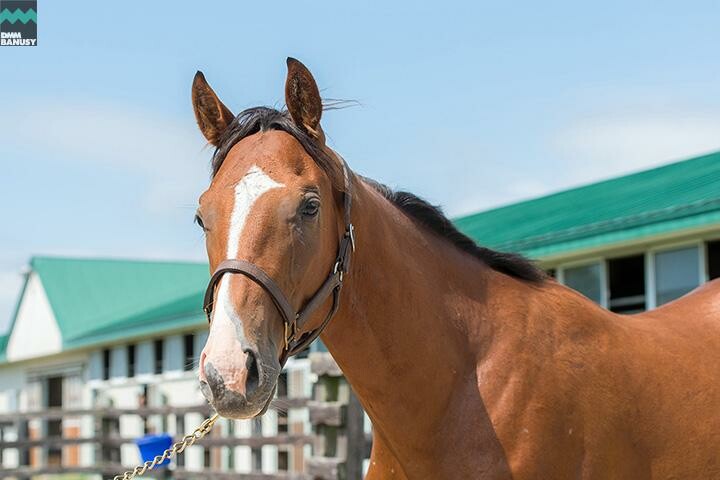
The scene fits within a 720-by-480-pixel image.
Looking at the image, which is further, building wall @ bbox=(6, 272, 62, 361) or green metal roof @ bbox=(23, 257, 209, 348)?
building wall @ bbox=(6, 272, 62, 361)

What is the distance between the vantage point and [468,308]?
3.80 metres

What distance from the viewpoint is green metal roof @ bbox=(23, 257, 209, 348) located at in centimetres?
2814

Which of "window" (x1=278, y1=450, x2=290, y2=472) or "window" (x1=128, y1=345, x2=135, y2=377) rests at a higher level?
"window" (x1=128, y1=345, x2=135, y2=377)

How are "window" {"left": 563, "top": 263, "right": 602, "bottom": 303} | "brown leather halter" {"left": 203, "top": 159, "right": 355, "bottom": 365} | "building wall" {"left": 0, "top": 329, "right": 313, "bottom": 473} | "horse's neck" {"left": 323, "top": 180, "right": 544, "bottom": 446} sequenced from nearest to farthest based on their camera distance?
1. "brown leather halter" {"left": 203, "top": 159, "right": 355, "bottom": 365}
2. "horse's neck" {"left": 323, "top": 180, "right": 544, "bottom": 446}
3. "window" {"left": 563, "top": 263, "right": 602, "bottom": 303}
4. "building wall" {"left": 0, "top": 329, "right": 313, "bottom": 473}

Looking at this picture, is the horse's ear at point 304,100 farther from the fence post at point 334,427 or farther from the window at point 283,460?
the window at point 283,460

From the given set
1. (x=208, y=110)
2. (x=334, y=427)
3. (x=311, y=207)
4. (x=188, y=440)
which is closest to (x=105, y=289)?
(x=334, y=427)

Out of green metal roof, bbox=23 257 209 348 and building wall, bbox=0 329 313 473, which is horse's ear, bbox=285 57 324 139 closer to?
building wall, bbox=0 329 313 473

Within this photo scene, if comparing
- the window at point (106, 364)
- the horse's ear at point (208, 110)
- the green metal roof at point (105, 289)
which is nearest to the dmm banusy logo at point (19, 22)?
the horse's ear at point (208, 110)

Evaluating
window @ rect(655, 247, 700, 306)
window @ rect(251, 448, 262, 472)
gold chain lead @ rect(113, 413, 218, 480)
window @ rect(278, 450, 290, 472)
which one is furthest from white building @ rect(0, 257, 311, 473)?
gold chain lead @ rect(113, 413, 218, 480)

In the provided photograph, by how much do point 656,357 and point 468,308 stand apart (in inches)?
Result: 29.4

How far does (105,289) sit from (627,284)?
2360cm

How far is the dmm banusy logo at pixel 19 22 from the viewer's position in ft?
34.8

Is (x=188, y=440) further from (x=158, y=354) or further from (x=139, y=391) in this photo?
(x=139, y=391)

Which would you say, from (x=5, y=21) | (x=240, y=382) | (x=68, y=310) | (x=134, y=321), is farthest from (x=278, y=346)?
(x=68, y=310)
